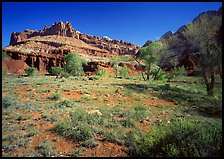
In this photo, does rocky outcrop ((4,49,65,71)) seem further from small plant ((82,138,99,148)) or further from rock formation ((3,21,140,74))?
small plant ((82,138,99,148))

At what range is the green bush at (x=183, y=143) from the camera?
365cm

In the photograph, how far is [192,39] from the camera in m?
15.9

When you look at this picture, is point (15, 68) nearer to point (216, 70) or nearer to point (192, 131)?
point (216, 70)

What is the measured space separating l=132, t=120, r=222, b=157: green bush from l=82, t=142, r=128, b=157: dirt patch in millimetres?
413

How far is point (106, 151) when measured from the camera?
4.80 meters

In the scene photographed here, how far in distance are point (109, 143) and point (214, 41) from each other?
1339 centimetres

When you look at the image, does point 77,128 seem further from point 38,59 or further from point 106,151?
point 38,59

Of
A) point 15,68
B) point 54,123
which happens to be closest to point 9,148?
point 54,123

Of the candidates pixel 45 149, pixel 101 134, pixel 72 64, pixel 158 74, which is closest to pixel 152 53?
pixel 158 74

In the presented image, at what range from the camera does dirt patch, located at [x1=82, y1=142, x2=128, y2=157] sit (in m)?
4.61

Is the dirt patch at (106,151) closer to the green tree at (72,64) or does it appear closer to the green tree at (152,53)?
the green tree at (152,53)

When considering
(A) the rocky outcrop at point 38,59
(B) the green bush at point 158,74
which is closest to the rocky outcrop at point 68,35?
(A) the rocky outcrop at point 38,59

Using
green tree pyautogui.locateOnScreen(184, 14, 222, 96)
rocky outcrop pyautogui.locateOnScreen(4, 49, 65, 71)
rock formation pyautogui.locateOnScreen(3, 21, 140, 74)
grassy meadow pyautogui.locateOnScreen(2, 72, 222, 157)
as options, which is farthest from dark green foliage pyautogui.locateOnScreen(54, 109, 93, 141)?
rocky outcrop pyautogui.locateOnScreen(4, 49, 65, 71)

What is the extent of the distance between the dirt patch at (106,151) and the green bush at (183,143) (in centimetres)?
41
